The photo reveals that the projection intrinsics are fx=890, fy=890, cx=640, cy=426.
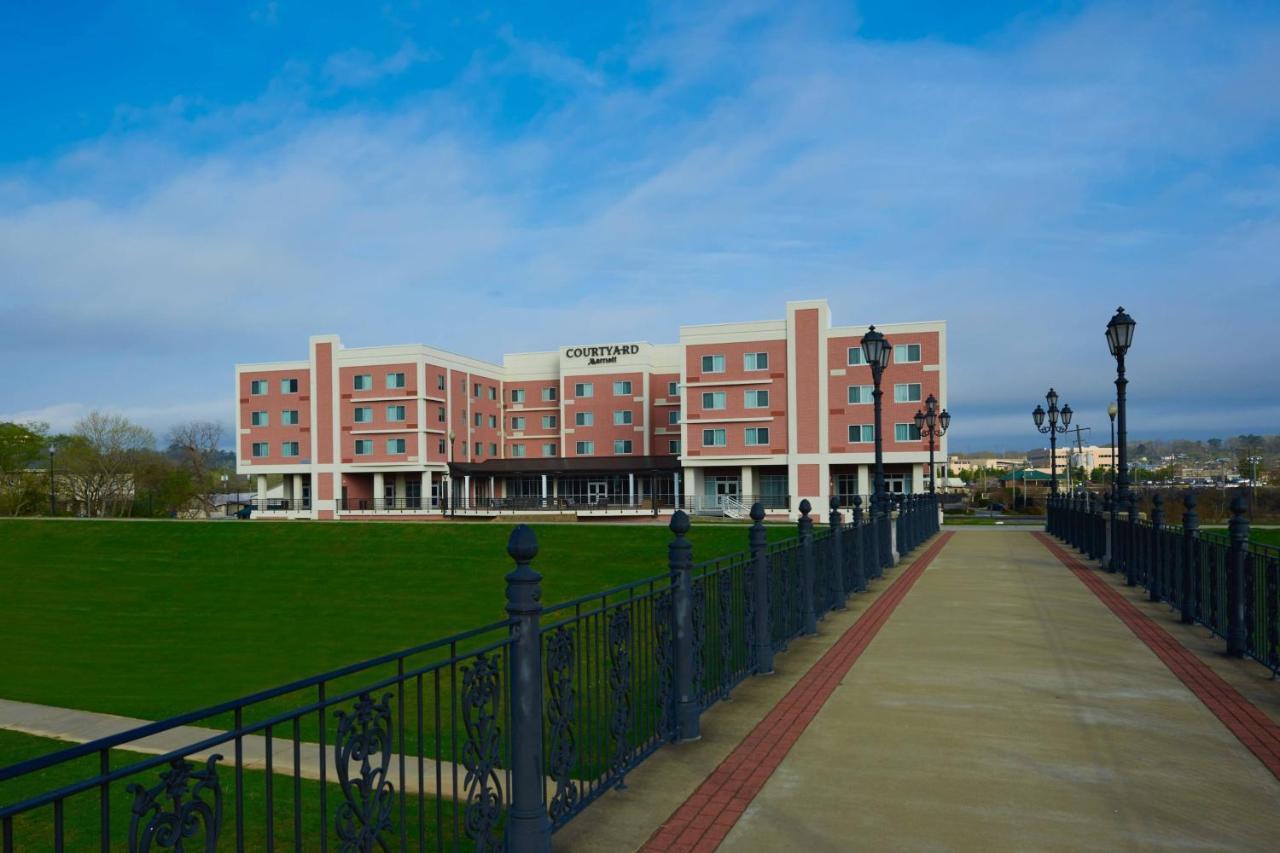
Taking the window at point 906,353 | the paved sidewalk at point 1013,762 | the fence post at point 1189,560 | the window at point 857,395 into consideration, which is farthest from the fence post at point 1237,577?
the window at point 857,395

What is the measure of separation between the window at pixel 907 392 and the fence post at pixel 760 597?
53.3m

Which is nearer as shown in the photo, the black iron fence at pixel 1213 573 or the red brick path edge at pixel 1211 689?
the red brick path edge at pixel 1211 689

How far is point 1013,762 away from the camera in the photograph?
20.9ft

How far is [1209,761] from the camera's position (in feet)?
21.0

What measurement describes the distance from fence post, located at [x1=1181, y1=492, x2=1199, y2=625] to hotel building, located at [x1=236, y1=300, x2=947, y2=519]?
48.2 m

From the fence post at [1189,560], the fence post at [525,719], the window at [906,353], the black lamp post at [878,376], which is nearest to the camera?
the fence post at [525,719]

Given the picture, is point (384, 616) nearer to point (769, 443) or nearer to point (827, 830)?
point (827, 830)

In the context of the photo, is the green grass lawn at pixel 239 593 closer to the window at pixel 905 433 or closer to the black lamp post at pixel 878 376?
the black lamp post at pixel 878 376

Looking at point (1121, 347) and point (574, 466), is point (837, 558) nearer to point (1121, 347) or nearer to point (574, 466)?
point (1121, 347)

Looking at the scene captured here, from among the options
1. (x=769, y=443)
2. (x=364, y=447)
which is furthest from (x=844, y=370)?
(x=364, y=447)

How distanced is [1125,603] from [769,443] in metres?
48.7

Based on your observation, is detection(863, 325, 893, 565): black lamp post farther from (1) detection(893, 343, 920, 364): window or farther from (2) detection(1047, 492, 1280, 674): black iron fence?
(1) detection(893, 343, 920, 364): window

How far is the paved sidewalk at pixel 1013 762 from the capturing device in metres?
5.12

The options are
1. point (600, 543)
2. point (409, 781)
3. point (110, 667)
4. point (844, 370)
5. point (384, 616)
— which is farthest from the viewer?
point (844, 370)
